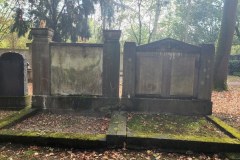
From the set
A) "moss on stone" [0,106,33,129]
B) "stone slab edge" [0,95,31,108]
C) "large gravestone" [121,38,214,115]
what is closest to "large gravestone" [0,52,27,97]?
"stone slab edge" [0,95,31,108]

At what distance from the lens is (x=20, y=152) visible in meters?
4.96

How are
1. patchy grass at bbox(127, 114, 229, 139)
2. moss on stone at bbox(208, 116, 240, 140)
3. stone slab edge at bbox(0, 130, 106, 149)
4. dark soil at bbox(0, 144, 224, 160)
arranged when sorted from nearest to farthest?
1. dark soil at bbox(0, 144, 224, 160)
2. stone slab edge at bbox(0, 130, 106, 149)
3. moss on stone at bbox(208, 116, 240, 140)
4. patchy grass at bbox(127, 114, 229, 139)

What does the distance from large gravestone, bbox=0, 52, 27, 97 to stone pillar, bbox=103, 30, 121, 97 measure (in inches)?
110

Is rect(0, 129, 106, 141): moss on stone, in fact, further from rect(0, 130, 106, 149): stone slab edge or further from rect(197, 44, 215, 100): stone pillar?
rect(197, 44, 215, 100): stone pillar

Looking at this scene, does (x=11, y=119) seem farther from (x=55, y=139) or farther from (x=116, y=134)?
(x=116, y=134)

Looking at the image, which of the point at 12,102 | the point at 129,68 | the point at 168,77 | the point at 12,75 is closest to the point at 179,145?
the point at 168,77

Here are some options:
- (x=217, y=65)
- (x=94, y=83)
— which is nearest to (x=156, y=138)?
(x=94, y=83)

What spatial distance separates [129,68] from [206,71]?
2358 millimetres

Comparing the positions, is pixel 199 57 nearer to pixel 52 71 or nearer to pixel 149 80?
pixel 149 80

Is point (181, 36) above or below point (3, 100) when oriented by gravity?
above

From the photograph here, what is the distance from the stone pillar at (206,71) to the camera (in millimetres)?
7660

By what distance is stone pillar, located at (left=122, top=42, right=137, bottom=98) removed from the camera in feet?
25.5

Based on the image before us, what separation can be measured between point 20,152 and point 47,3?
1102cm

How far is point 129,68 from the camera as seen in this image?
309 inches
